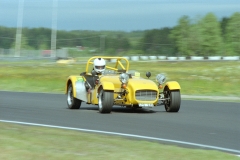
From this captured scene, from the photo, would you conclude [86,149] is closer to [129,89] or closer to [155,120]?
[155,120]

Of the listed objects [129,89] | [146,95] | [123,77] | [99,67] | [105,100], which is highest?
[99,67]

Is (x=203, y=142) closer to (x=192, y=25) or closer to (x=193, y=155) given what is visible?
(x=193, y=155)

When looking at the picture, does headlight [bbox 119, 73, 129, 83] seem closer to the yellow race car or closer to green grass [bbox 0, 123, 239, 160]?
the yellow race car

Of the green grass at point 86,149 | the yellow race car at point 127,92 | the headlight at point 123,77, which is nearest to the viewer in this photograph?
the green grass at point 86,149

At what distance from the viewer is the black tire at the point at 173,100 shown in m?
16.1

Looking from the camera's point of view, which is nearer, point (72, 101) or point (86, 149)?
point (86, 149)

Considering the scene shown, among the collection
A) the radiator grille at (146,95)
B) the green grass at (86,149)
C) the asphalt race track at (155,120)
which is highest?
the radiator grille at (146,95)

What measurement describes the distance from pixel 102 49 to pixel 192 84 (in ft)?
208

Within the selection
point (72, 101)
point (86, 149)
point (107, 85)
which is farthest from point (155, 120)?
point (86, 149)

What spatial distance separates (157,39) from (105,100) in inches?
4846

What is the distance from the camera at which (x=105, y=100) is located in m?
15.6

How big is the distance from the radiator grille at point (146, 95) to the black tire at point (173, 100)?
A: 1.57 feet

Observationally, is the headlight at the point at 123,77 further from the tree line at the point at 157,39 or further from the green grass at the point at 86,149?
the tree line at the point at 157,39

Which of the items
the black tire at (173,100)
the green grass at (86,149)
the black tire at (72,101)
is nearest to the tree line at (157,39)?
the black tire at (72,101)
